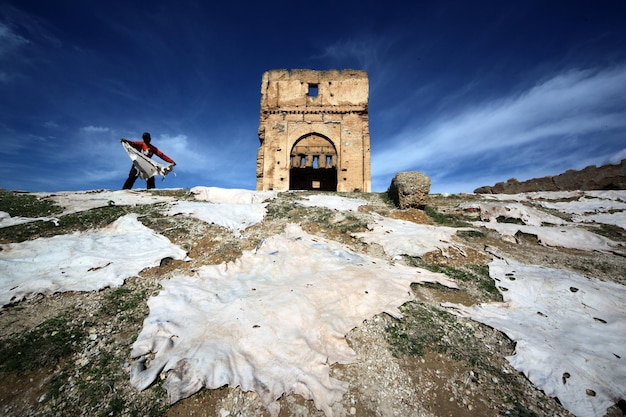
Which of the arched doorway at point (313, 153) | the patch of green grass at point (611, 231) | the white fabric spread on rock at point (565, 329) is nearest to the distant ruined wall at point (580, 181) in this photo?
the patch of green grass at point (611, 231)

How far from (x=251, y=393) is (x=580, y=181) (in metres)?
20.3

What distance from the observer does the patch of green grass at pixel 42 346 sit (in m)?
2.56

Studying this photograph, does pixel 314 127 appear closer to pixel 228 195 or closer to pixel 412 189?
pixel 228 195

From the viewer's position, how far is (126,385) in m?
2.42

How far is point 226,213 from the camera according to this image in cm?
720

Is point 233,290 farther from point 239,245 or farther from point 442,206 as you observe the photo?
point 442,206

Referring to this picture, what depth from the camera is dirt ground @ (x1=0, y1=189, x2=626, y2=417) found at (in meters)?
2.28

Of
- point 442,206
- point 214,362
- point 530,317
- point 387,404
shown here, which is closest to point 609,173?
point 442,206

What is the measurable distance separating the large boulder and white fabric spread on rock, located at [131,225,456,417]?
4450mm

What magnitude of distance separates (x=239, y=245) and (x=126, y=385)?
3.36 m

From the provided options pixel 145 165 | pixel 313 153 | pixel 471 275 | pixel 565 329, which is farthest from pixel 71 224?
pixel 313 153

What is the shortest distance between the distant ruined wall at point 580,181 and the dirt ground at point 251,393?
51.1 ft

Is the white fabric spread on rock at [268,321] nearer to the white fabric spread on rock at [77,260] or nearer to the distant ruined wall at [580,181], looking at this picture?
the white fabric spread on rock at [77,260]

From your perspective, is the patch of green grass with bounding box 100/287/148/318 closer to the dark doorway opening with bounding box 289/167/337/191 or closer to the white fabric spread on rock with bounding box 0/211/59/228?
the white fabric spread on rock with bounding box 0/211/59/228
